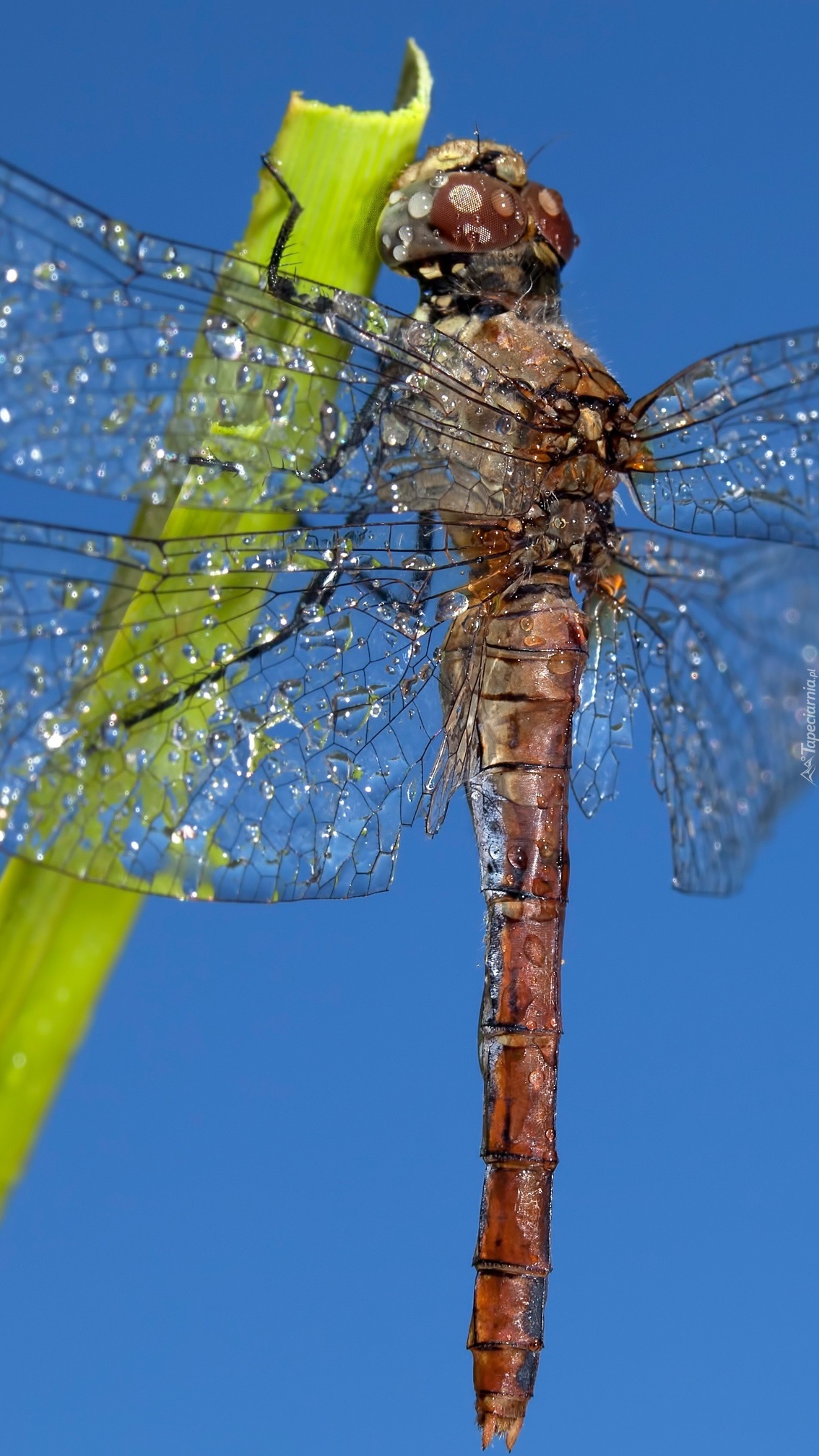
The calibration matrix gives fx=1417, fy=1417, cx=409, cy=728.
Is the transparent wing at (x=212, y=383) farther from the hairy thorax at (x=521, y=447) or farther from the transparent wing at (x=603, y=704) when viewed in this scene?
the transparent wing at (x=603, y=704)

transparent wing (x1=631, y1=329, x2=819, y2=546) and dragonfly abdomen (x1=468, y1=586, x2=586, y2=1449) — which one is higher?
transparent wing (x1=631, y1=329, x2=819, y2=546)

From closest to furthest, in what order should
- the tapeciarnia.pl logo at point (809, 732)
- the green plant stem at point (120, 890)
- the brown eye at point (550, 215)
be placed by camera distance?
the green plant stem at point (120, 890)
the brown eye at point (550, 215)
the tapeciarnia.pl logo at point (809, 732)

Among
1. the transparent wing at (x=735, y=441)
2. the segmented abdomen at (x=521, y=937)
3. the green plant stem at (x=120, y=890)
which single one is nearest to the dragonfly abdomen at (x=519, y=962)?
the segmented abdomen at (x=521, y=937)

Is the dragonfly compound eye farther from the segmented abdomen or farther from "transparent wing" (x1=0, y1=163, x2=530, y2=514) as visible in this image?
the segmented abdomen

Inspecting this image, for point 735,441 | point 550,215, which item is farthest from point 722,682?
point 550,215

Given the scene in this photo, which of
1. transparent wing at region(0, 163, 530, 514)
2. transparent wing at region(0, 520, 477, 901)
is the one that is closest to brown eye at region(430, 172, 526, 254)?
transparent wing at region(0, 163, 530, 514)

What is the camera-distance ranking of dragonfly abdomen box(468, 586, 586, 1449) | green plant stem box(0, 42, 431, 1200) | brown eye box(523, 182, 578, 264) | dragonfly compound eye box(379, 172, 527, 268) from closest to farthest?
green plant stem box(0, 42, 431, 1200) → dragonfly abdomen box(468, 586, 586, 1449) → dragonfly compound eye box(379, 172, 527, 268) → brown eye box(523, 182, 578, 264)
